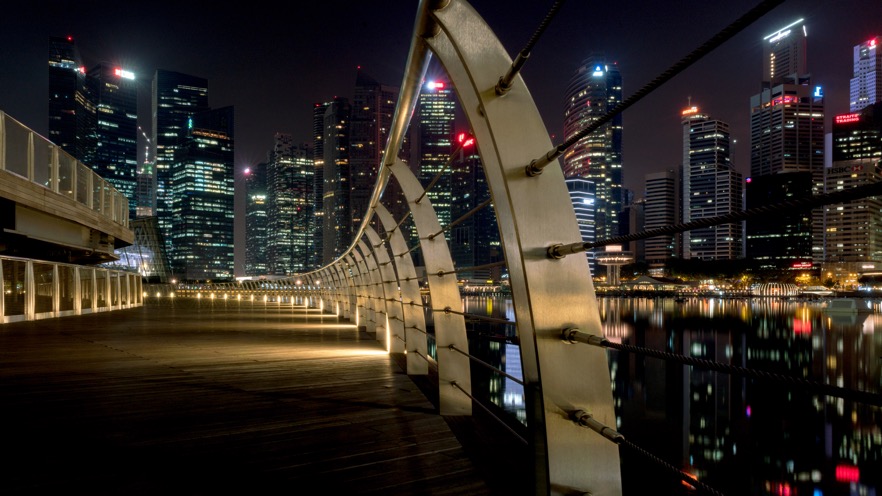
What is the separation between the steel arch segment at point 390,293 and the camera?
5.26 m

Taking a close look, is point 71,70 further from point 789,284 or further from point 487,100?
point 789,284

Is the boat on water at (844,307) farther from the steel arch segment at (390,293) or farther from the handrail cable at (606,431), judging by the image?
the handrail cable at (606,431)

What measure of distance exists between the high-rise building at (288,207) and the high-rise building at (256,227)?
289 centimetres

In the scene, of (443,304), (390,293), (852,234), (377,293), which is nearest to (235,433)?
(443,304)

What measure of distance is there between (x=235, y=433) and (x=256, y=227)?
178m

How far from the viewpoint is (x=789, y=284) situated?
123250 mm

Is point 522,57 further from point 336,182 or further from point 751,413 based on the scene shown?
point 336,182

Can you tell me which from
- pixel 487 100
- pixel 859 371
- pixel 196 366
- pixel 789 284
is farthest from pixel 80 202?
pixel 789 284

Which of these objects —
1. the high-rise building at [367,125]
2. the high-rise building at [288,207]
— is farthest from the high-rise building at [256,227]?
the high-rise building at [367,125]

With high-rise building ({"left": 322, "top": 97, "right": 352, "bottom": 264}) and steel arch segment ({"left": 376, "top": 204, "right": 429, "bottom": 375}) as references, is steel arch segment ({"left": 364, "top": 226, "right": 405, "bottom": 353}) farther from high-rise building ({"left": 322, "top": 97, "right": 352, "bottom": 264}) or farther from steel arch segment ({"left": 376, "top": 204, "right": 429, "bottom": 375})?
high-rise building ({"left": 322, "top": 97, "right": 352, "bottom": 264})

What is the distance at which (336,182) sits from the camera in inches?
5212

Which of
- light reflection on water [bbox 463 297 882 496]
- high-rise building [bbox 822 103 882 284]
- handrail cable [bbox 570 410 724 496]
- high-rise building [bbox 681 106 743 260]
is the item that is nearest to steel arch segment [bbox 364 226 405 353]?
handrail cable [bbox 570 410 724 496]

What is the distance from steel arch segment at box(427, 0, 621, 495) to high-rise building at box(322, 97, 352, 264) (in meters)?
107

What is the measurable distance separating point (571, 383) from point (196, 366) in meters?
4.26
